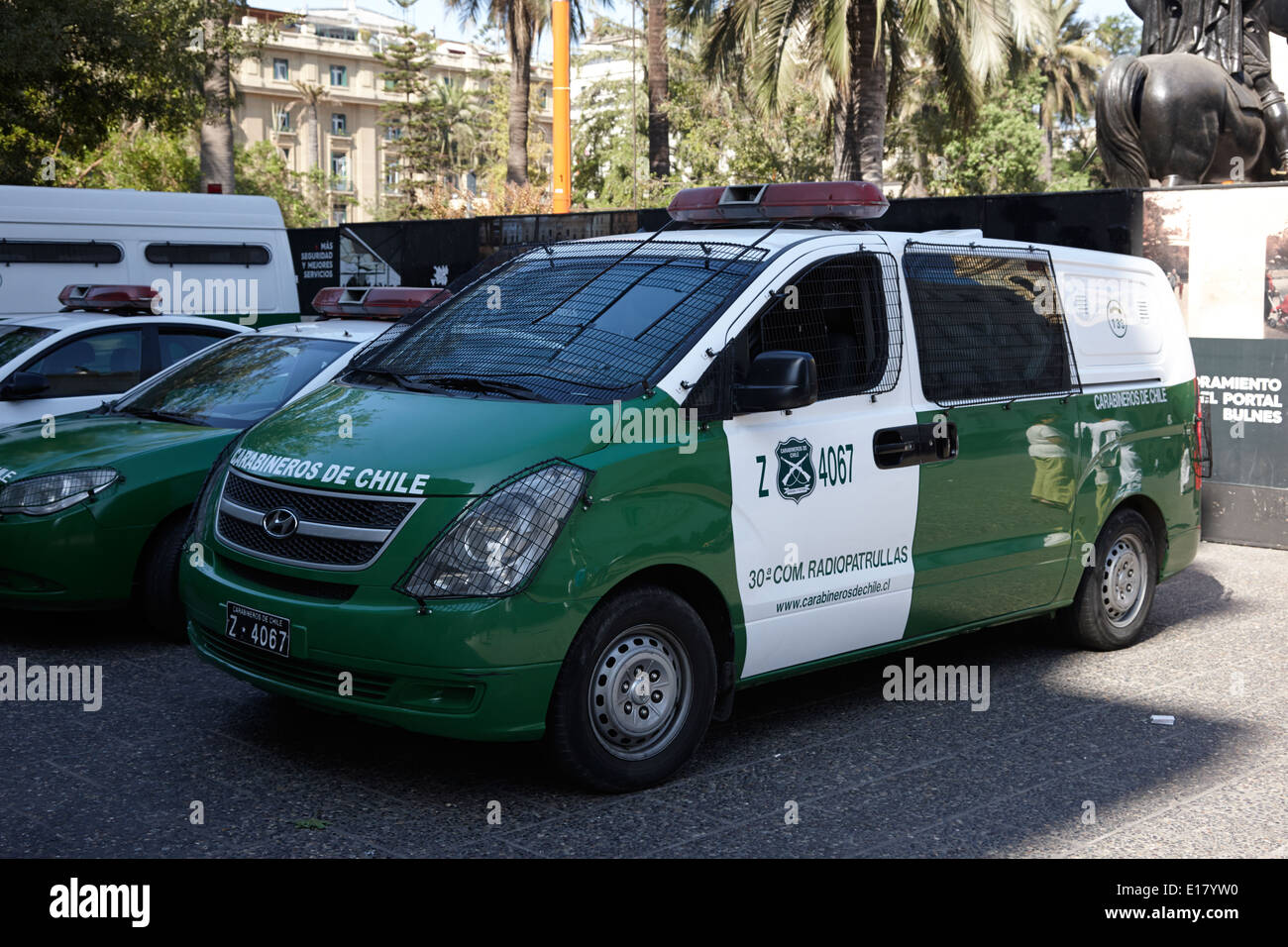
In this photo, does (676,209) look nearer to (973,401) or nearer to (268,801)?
(973,401)

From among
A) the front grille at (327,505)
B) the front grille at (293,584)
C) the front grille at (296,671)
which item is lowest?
the front grille at (296,671)

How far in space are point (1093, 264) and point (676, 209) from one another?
7.11 feet

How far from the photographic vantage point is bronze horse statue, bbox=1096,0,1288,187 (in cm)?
1364

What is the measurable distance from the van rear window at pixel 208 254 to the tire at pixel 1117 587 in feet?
32.7

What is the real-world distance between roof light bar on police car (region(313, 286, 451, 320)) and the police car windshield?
7.44ft

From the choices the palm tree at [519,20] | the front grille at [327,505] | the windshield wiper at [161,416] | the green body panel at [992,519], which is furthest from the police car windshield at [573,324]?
the palm tree at [519,20]

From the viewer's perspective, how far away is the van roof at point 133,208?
509 inches

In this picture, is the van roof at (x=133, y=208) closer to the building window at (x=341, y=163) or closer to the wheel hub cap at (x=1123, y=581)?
the wheel hub cap at (x=1123, y=581)

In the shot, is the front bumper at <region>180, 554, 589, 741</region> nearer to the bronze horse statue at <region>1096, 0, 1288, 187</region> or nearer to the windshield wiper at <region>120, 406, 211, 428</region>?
the windshield wiper at <region>120, 406, 211, 428</region>

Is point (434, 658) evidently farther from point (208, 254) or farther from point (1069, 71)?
point (1069, 71)

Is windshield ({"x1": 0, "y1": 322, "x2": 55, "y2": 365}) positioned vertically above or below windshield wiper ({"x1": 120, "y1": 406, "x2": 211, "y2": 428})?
above

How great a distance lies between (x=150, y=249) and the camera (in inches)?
541

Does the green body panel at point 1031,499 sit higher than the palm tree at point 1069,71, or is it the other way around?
the palm tree at point 1069,71

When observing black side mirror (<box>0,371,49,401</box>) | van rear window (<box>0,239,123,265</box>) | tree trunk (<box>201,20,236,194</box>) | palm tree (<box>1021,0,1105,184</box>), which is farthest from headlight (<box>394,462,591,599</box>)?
palm tree (<box>1021,0,1105,184</box>)
